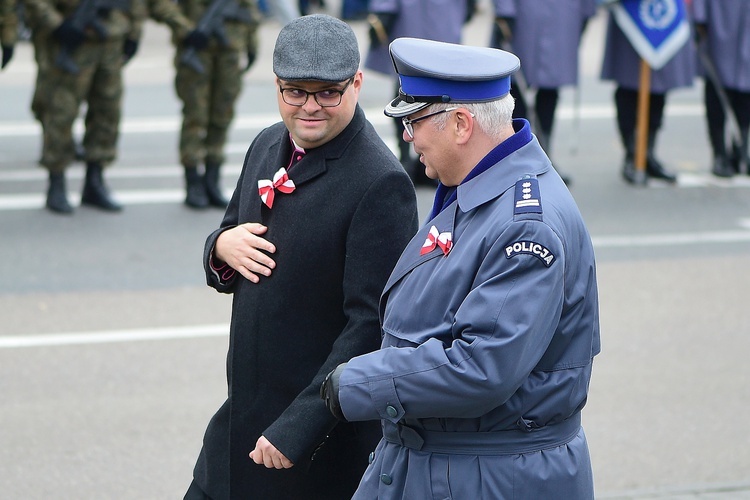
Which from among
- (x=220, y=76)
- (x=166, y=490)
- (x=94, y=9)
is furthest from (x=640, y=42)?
(x=166, y=490)

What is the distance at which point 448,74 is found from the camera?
2.77 metres

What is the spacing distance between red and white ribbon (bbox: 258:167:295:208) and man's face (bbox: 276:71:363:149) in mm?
100

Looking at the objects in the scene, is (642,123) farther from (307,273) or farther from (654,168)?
(307,273)

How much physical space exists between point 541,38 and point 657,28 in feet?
3.25

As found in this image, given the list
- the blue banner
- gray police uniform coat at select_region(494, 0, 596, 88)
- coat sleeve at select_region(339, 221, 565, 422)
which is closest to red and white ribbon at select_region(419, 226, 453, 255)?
coat sleeve at select_region(339, 221, 565, 422)

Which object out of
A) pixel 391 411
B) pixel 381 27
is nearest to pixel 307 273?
pixel 391 411

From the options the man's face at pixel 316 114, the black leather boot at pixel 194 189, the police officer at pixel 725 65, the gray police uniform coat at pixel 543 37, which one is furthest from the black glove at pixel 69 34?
the man's face at pixel 316 114

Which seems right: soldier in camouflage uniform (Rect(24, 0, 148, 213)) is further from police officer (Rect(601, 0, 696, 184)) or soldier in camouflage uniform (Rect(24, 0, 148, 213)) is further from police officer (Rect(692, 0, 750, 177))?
police officer (Rect(692, 0, 750, 177))

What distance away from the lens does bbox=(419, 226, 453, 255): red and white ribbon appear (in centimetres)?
278

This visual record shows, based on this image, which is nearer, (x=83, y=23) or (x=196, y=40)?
(x=83, y=23)

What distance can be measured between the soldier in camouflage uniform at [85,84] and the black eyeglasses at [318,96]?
599cm

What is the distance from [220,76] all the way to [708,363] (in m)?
4.46

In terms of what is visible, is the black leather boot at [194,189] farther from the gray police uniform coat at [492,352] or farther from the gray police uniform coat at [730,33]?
the gray police uniform coat at [492,352]

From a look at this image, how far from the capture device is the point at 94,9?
8.98 meters
